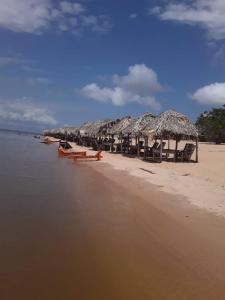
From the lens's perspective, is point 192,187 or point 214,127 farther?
point 214,127

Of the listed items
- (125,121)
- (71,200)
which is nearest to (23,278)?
(71,200)

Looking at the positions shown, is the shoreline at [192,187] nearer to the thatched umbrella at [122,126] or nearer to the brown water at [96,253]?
the brown water at [96,253]

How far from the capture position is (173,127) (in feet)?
70.1

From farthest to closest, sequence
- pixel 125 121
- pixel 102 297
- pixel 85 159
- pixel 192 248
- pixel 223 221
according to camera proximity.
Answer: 1. pixel 125 121
2. pixel 85 159
3. pixel 223 221
4. pixel 192 248
5. pixel 102 297

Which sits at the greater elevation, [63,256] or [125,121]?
[125,121]

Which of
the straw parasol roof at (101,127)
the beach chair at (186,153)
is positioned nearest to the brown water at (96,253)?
the beach chair at (186,153)

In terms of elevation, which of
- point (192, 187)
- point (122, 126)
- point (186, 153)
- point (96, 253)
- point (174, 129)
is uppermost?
point (122, 126)

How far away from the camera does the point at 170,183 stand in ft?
42.6

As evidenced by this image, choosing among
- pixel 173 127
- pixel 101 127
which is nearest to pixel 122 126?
pixel 101 127

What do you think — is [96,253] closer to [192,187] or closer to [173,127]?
[192,187]

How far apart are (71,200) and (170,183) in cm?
417

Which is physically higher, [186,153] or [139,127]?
[139,127]

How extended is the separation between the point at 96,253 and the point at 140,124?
1971 cm

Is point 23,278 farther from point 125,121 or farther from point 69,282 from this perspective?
point 125,121
